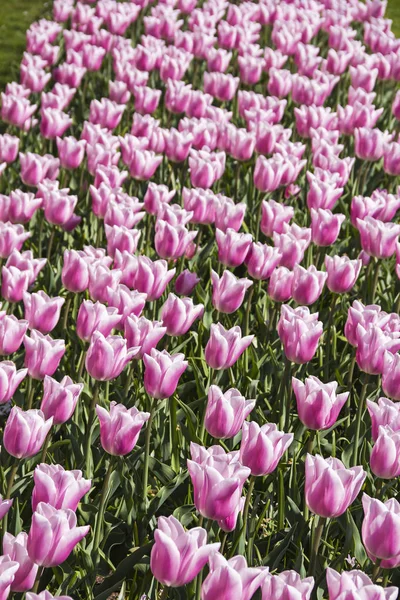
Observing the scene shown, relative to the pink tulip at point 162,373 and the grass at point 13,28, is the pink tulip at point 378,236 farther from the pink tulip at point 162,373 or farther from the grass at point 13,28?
the grass at point 13,28

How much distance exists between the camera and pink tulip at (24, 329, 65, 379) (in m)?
2.88

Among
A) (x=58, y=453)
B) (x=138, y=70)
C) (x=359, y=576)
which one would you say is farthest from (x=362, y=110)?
(x=359, y=576)

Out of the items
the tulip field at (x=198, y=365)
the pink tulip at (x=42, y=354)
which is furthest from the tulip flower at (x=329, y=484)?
the pink tulip at (x=42, y=354)

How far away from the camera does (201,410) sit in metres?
3.37

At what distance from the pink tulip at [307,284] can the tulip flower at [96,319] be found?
78 centimetres

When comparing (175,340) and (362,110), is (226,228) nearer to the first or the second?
(175,340)

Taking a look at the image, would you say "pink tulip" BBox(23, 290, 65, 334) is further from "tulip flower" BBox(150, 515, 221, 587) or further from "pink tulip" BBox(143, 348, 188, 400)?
"tulip flower" BBox(150, 515, 221, 587)

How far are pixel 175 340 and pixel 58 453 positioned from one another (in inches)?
36.0

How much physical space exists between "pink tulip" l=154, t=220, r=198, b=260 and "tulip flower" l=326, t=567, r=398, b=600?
1.98m

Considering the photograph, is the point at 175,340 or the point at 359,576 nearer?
the point at 359,576

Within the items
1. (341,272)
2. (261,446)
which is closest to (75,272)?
(341,272)

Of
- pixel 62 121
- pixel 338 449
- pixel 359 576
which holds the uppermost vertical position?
pixel 359 576

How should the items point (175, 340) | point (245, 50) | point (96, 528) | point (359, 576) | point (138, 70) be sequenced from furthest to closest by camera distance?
point (245, 50)
point (138, 70)
point (175, 340)
point (96, 528)
point (359, 576)

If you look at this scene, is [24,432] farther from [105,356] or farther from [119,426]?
[105,356]
